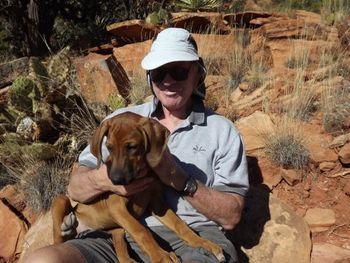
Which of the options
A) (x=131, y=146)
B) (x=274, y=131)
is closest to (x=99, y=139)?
(x=131, y=146)

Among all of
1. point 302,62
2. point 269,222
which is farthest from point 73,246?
point 302,62

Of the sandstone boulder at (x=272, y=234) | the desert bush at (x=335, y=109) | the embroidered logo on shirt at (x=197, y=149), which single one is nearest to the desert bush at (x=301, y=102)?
the desert bush at (x=335, y=109)

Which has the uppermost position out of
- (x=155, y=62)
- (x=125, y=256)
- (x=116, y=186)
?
(x=155, y=62)

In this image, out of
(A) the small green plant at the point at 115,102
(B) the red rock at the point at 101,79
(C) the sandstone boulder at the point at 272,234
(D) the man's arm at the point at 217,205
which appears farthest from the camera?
(B) the red rock at the point at 101,79

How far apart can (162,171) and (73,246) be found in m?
0.70

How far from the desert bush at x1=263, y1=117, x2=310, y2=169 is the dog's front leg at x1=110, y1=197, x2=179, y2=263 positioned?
7.38ft

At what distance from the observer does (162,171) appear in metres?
3.21

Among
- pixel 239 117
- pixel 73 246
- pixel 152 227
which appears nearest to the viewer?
pixel 73 246

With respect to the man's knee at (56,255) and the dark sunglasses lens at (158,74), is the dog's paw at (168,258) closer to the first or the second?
the man's knee at (56,255)

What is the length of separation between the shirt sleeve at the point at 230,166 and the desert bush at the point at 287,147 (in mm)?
1576

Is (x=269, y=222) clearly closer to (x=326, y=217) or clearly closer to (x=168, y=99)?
(x=326, y=217)

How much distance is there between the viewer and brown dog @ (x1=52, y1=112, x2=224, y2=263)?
306 cm

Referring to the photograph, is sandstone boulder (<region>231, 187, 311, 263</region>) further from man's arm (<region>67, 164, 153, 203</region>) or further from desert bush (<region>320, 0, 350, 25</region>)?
desert bush (<region>320, 0, 350, 25</region>)

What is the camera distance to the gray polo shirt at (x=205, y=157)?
11.5 ft
